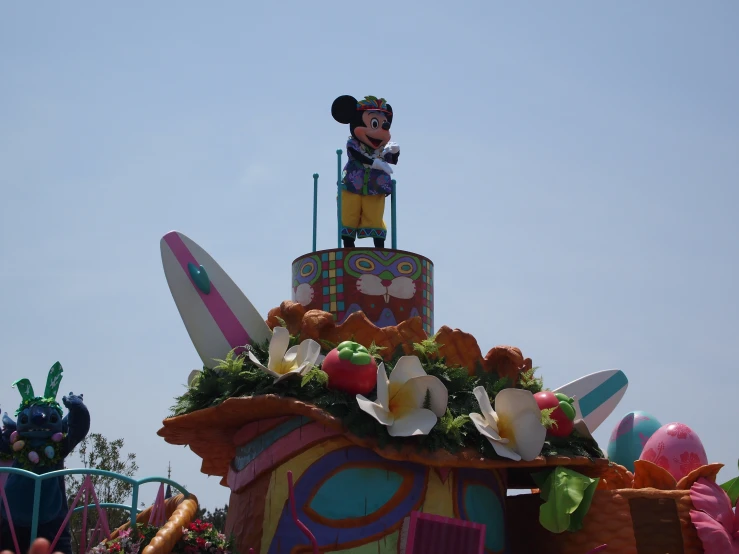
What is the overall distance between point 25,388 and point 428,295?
4032mm

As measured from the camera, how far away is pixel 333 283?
8781 mm

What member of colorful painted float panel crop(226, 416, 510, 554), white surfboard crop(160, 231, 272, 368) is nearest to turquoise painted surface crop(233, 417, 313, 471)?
colorful painted float panel crop(226, 416, 510, 554)

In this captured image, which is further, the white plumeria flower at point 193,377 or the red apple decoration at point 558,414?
the white plumeria flower at point 193,377

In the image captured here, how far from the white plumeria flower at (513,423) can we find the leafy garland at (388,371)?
0.12 metres

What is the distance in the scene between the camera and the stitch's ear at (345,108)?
32.6ft

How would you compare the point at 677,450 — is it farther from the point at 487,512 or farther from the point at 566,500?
the point at 487,512

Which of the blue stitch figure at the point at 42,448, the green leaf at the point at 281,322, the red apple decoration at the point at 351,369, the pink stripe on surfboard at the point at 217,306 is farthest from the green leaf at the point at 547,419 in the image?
the blue stitch figure at the point at 42,448

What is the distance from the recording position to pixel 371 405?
7074mm

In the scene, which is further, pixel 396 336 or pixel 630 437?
pixel 630 437

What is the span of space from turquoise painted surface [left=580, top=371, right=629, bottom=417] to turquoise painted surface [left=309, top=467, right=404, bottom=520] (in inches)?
124

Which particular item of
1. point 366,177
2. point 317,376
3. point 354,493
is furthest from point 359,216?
point 354,493

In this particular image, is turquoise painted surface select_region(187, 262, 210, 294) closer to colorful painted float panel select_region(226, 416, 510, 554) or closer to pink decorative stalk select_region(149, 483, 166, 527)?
colorful painted float panel select_region(226, 416, 510, 554)

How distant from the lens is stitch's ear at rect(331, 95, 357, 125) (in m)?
9.93

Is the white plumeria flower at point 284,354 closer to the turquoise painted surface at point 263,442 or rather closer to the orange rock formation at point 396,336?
the orange rock formation at point 396,336
